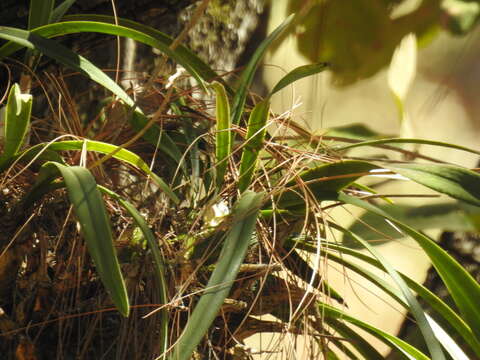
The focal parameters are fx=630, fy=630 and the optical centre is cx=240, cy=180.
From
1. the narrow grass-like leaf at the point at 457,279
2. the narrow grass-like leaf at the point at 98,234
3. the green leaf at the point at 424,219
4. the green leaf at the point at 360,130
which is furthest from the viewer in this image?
the green leaf at the point at 360,130

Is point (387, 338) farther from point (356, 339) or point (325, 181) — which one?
point (325, 181)

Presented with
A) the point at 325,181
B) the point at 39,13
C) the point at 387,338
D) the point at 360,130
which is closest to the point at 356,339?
the point at 387,338

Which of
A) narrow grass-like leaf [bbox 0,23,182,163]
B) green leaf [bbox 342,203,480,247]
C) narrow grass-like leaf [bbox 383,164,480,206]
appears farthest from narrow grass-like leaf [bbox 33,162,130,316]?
green leaf [bbox 342,203,480,247]

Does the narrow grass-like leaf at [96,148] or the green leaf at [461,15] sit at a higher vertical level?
the green leaf at [461,15]

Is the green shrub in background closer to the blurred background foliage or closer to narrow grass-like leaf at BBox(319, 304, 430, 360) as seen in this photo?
narrow grass-like leaf at BBox(319, 304, 430, 360)

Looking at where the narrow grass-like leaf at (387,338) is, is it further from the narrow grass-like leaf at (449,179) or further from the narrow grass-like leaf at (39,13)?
the narrow grass-like leaf at (39,13)

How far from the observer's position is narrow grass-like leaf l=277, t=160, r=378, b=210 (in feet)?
1.73

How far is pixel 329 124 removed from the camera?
1187 millimetres

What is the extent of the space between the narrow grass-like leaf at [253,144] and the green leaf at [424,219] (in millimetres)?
506

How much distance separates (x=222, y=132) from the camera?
1.87 ft

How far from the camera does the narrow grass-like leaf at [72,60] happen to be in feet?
1.77

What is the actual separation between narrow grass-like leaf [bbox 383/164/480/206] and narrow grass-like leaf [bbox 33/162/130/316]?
24 cm

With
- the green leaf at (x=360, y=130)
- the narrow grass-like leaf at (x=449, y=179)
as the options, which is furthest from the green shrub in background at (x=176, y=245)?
the green leaf at (x=360, y=130)

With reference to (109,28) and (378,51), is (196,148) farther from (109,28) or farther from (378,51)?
(378,51)
